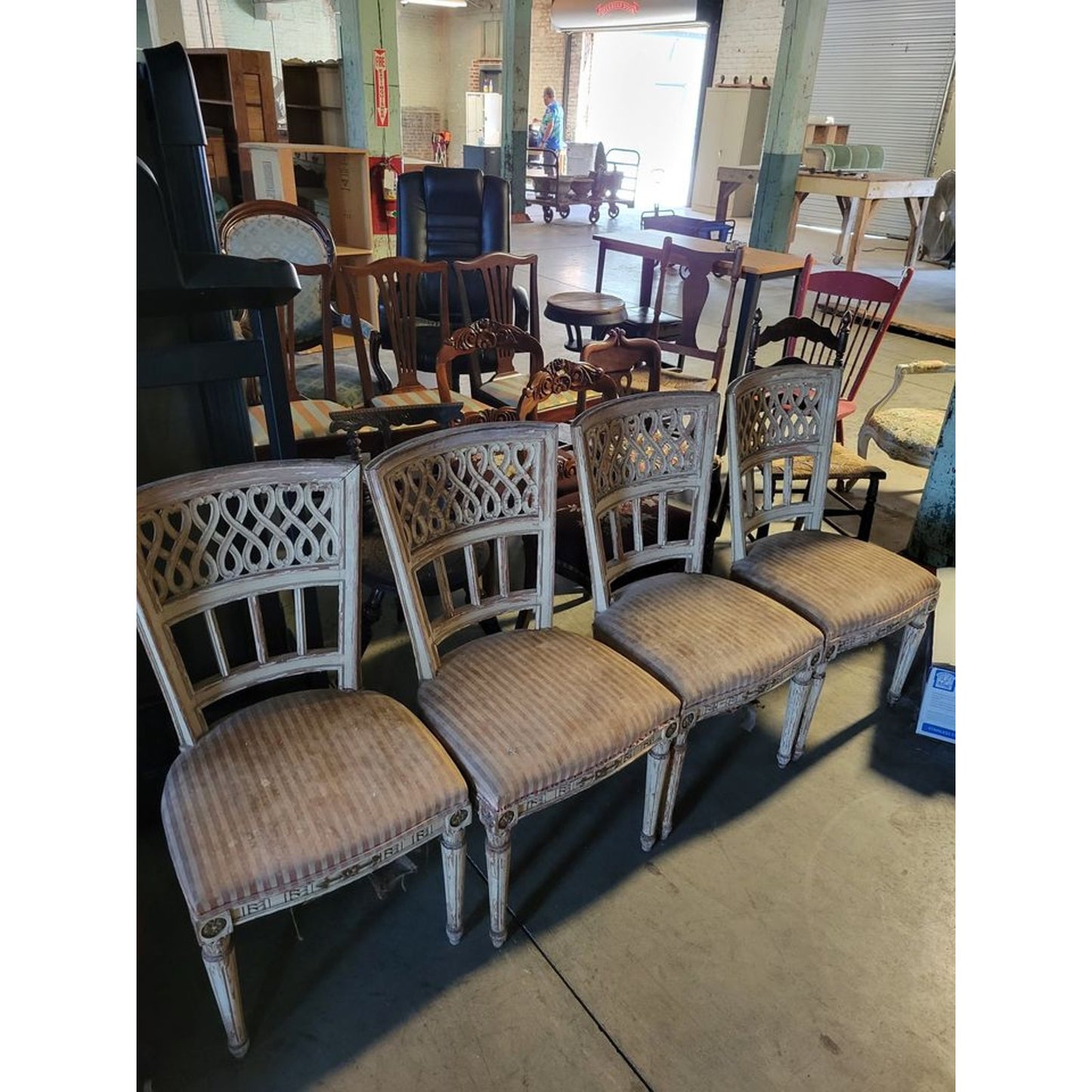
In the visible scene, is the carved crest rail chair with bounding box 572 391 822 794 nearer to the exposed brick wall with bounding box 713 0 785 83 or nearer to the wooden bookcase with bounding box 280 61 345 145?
the wooden bookcase with bounding box 280 61 345 145

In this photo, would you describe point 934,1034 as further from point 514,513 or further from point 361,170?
point 361,170

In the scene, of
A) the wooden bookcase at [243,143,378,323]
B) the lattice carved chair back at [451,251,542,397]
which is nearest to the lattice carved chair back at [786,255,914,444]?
the lattice carved chair back at [451,251,542,397]

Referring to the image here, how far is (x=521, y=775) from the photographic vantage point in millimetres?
1324

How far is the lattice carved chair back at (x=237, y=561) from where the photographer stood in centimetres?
126

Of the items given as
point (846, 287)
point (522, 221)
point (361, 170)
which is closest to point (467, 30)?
point (522, 221)

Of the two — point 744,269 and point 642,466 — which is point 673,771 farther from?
point 744,269

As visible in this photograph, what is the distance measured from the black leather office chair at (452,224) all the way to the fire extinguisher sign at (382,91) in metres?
1.81

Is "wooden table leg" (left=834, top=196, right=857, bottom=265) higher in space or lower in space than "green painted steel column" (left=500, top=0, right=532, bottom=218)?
lower

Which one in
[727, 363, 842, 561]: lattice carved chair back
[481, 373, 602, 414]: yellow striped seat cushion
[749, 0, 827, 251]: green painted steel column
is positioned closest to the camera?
[727, 363, 842, 561]: lattice carved chair back

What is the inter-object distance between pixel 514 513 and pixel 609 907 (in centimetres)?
85

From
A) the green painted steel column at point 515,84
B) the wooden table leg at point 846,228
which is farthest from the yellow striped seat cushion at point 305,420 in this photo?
the wooden table leg at point 846,228

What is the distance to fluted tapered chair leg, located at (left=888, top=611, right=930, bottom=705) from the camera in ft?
6.65

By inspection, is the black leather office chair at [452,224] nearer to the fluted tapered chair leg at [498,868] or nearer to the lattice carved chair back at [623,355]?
the lattice carved chair back at [623,355]

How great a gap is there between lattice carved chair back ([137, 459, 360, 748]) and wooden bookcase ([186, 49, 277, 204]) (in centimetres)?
442
